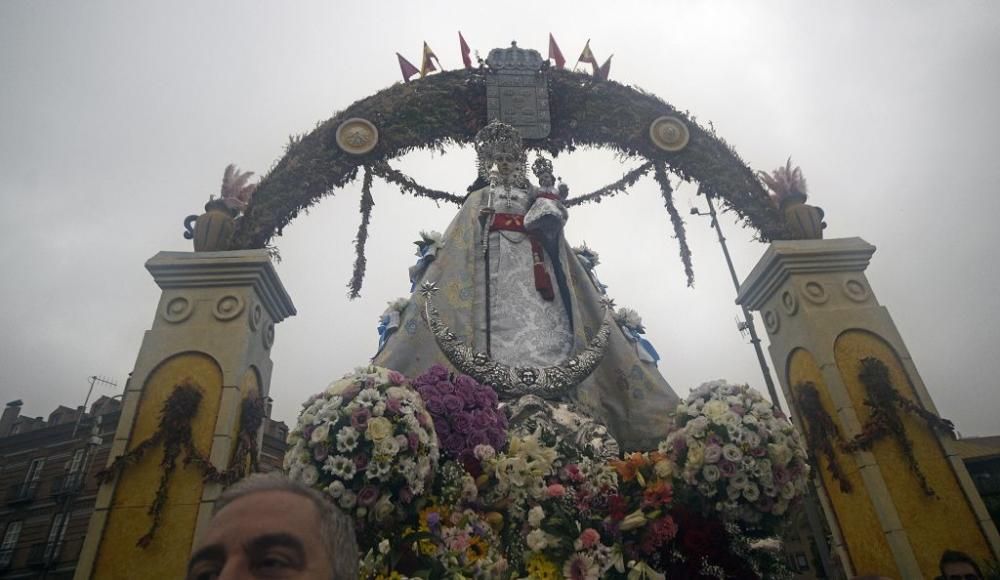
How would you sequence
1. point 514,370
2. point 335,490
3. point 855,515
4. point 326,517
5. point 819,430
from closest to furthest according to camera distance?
point 326,517
point 335,490
point 514,370
point 855,515
point 819,430

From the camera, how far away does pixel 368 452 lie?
303 centimetres

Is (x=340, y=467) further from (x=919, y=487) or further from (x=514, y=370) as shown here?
(x=919, y=487)

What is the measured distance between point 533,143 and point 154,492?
6535 mm

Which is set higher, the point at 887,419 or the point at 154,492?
the point at 887,419

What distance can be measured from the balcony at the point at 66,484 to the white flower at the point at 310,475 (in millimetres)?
28936

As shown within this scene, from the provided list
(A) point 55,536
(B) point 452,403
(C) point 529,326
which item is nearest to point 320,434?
(B) point 452,403

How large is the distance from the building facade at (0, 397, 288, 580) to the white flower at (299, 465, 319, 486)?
2227 centimetres

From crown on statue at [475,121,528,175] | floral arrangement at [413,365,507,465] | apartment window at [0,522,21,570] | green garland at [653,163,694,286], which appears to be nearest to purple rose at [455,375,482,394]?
floral arrangement at [413,365,507,465]

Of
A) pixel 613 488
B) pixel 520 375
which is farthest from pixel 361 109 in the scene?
pixel 613 488

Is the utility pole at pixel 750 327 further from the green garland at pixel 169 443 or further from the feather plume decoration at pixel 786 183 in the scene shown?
the green garland at pixel 169 443

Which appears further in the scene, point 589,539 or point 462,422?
point 462,422

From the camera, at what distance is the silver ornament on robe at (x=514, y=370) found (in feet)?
15.4

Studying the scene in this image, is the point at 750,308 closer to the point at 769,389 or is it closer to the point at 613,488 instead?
the point at 613,488

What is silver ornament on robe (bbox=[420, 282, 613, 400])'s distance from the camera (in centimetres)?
468
